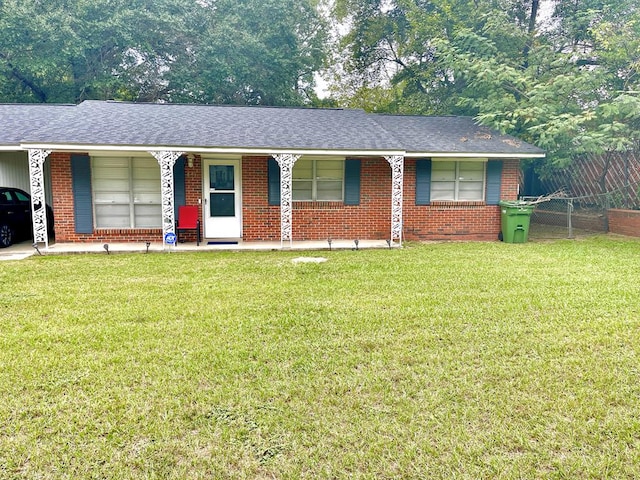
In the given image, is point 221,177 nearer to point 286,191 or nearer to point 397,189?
point 286,191

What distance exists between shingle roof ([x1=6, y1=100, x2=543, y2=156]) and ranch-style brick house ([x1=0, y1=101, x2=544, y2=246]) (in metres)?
0.04

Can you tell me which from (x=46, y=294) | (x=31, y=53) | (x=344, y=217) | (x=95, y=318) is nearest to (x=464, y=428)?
(x=95, y=318)

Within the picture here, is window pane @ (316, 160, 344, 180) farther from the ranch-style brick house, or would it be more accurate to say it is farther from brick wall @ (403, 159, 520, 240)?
brick wall @ (403, 159, 520, 240)

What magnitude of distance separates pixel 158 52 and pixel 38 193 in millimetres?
13076

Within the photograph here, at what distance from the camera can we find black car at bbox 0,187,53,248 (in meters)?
9.91

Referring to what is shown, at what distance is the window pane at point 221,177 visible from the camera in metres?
10.8

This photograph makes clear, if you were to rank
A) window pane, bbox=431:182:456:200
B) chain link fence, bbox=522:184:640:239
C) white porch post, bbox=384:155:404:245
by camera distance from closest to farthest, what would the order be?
1. white porch post, bbox=384:155:404:245
2. window pane, bbox=431:182:456:200
3. chain link fence, bbox=522:184:640:239

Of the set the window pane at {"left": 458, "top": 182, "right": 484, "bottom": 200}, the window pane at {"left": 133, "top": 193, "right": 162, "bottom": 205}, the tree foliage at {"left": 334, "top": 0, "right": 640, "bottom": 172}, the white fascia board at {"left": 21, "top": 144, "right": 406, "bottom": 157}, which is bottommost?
the window pane at {"left": 133, "top": 193, "right": 162, "bottom": 205}

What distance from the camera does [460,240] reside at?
457 inches

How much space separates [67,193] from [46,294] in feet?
16.7

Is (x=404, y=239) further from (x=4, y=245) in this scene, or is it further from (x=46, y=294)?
(x=4, y=245)

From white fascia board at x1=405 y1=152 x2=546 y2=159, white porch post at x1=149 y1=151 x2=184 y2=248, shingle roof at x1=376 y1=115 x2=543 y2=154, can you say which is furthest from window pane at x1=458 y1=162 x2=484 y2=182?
white porch post at x1=149 y1=151 x2=184 y2=248

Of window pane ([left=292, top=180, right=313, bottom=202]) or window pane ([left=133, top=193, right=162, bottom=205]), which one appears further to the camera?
window pane ([left=292, top=180, right=313, bottom=202])

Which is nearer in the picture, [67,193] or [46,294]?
[46,294]
